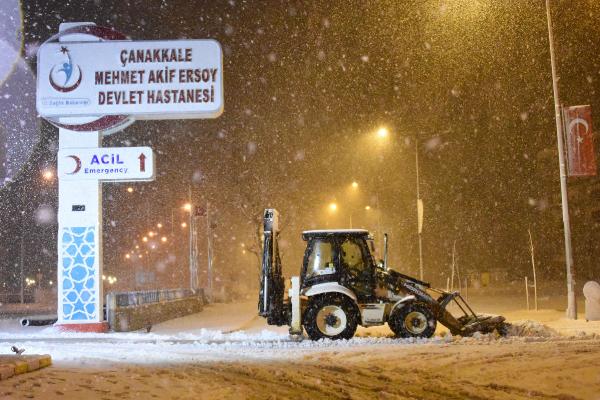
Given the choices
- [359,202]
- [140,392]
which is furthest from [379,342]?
[359,202]

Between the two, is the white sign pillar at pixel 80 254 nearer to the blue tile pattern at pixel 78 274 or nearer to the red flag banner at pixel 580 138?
the blue tile pattern at pixel 78 274

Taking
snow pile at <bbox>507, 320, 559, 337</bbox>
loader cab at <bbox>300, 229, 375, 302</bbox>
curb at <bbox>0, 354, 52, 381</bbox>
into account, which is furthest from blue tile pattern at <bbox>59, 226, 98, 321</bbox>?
snow pile at <bbox>507, 320, 559, 337</bbox>

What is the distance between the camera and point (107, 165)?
2062 centimetres

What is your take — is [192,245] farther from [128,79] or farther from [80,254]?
[128,79]

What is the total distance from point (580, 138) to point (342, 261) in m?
8.95

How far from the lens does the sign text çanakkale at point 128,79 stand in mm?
20797

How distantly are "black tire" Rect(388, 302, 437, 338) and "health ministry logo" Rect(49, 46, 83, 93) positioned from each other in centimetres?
1246

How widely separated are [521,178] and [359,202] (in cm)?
2101

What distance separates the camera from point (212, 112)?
2123cm

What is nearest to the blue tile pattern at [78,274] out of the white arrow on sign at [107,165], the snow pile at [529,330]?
the white arrow on sign at [107,165]

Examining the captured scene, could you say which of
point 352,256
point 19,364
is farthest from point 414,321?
point 19,364

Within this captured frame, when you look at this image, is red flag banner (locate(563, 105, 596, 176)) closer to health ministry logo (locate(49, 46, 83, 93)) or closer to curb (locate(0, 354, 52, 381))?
health ministry logo (locate(49, 46, 83, 93))

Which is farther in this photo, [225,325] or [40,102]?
[225,325]

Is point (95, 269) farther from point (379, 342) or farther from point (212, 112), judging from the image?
point (379, 342)
